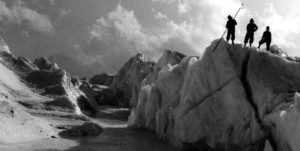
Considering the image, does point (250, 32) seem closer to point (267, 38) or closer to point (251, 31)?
point (251, 31)

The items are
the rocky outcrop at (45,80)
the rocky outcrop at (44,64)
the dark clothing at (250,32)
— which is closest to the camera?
the dark clothing at (250,32)

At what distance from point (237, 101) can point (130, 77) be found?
108 meters

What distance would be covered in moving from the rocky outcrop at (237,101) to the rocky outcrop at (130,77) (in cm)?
8931

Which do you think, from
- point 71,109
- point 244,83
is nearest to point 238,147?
point 244,83

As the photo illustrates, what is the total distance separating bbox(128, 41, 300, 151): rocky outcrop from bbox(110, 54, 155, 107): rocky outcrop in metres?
89.3

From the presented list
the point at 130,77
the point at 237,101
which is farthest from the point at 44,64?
the point at 237,101

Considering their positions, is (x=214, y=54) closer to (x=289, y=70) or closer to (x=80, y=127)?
(x=289, y=70)

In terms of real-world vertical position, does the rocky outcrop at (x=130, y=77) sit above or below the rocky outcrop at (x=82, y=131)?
above

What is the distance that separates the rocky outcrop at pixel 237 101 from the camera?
2733 cm

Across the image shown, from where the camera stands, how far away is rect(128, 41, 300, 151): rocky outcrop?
1076 inches

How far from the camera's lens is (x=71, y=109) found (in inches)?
2891

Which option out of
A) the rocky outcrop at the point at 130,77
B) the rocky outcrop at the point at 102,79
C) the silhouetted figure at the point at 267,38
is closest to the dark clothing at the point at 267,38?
the silhouetted figure at the point at 267,38

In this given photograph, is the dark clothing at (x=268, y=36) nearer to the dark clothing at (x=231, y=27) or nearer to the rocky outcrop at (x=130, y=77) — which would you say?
the dark clothing at (x=231, y=27)

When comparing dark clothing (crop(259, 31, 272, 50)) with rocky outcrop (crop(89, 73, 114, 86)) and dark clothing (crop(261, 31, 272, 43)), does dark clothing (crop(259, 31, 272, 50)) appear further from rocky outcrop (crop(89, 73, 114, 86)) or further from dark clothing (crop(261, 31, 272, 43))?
rocky outcrop (crop(89, 73, 114, 86))
